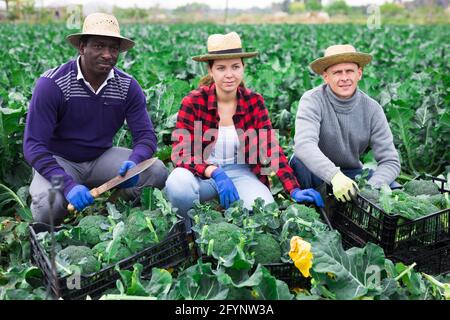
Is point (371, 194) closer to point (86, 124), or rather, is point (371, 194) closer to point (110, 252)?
point (110, 252)

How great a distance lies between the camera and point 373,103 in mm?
4223

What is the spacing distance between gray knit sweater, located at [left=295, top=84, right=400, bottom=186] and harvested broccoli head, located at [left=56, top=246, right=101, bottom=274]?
Result: 1.79 metres

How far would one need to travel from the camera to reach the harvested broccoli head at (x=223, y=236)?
2.91m

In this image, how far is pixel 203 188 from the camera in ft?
13.2

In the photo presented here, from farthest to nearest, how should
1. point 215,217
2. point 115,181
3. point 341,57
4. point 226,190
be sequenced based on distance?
point 341,57 < point 226,190 < point 115,181 < point 215,217

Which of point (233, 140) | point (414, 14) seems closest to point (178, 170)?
point (233, 140)

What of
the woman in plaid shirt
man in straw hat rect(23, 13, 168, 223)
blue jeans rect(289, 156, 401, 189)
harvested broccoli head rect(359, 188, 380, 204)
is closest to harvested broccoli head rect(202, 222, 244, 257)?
the woman in plaid shirt

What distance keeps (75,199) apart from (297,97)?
4624 millimetres

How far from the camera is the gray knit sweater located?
409cm

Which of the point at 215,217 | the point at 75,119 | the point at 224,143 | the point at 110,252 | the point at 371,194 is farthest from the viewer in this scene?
the point at 224,143

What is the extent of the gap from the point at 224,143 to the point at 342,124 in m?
0.94

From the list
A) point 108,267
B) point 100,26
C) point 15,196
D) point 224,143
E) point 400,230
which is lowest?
point 15,196

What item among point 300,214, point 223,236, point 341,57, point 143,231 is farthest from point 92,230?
point 341,57

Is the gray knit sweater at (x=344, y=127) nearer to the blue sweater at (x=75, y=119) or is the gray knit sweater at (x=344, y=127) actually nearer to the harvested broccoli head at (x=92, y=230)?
the blue sweater at (x=75, y=119)
